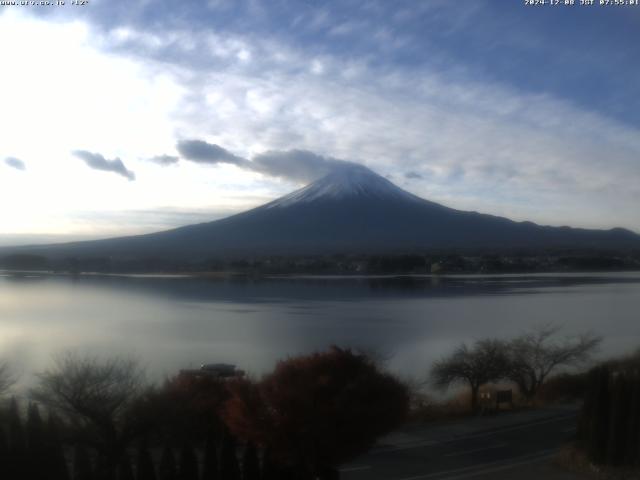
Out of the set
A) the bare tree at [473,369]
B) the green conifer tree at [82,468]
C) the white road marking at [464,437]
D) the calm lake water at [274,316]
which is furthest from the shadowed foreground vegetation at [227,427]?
the calm lake water at [274,316]

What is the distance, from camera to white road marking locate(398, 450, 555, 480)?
519 centimetres

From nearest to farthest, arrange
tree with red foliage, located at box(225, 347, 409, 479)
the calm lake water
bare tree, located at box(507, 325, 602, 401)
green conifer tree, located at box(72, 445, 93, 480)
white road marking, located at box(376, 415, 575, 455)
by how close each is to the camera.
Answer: green conifer tree, located at box(72, 445, 93, 480) → tree with red foliage, located at box(225, 347, 409, 479) → white road marking, located at box(376, 415, 575, 455) → bare tree, located at box(507, 325, 602, 401) → the calm lake water

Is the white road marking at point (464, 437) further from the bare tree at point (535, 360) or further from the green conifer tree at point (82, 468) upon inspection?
the green conifer tree at point (82, 468)

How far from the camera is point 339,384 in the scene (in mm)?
4879

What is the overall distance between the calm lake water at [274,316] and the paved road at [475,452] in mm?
3323

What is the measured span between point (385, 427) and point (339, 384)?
16.7 inches

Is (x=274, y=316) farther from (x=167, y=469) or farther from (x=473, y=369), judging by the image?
(x=167, y=469)

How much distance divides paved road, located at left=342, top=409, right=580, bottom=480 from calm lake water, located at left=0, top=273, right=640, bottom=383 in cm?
332

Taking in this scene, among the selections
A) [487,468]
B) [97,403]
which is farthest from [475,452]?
[97,403]

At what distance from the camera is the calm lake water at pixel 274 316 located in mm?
11859

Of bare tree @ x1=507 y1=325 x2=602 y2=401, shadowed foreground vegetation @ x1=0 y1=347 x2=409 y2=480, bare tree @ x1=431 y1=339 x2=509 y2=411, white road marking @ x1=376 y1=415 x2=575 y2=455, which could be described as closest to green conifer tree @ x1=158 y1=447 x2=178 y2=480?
shadowed foreground vegetation @ x1=0 y1=347 x2=409 y2=480

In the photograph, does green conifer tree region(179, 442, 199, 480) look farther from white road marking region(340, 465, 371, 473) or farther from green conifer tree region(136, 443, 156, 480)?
white road marking region(340, 465, 371, 473)

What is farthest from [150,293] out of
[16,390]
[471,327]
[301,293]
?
[16,390]

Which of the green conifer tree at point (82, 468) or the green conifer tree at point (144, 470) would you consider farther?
the green conifer tree at point (144, 470)
